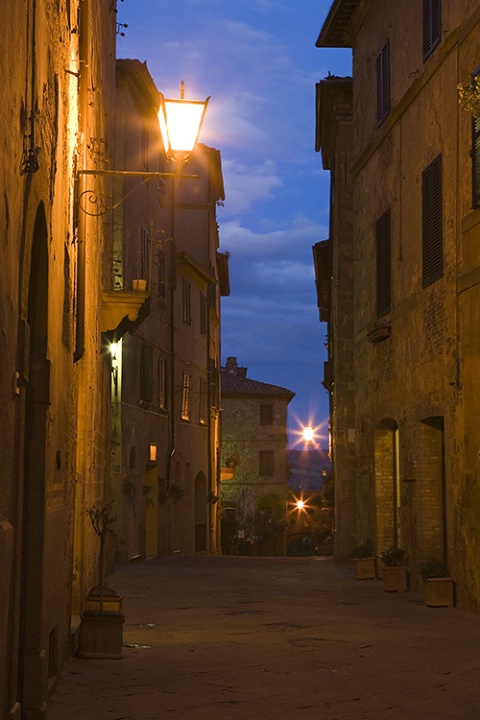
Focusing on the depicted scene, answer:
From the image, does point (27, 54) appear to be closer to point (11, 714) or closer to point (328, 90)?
point (11, 714)

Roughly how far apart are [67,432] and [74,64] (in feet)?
10.2

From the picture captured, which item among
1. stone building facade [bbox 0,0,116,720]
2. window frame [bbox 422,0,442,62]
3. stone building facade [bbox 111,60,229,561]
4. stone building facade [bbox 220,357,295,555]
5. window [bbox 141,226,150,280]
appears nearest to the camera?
stone building facade [bbox 0,0,116,720]

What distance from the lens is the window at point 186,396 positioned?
33000mm

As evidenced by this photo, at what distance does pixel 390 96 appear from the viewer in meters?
17.9

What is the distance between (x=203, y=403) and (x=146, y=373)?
394 inches

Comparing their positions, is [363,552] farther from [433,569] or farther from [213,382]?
[213,382]

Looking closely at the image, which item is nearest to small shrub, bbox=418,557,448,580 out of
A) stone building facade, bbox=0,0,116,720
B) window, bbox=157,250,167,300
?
stone building facade, bbox=0,0,116,720

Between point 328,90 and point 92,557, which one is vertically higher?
point 328,90

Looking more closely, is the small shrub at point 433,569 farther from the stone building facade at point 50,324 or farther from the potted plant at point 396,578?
the stone building facade at point 50,324

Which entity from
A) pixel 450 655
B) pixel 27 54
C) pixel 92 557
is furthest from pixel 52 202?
pixel 92 557

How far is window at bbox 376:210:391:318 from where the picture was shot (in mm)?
17859

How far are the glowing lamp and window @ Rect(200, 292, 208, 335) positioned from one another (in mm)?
27244

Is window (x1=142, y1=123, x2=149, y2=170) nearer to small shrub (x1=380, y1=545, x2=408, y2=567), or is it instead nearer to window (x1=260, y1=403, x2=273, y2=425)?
small shrub (x1=380, y1=545, x2=408, y2=567)

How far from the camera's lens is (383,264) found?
18.1 metres
